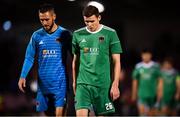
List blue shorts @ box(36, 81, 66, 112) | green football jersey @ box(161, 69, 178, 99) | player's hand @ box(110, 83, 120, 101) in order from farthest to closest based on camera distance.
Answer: green football jersey @ box(161, 69, 178, 99) < blue shorts @ box(36, 81, 66, 112) < player's hand @ box(110, 83, 120, 101)

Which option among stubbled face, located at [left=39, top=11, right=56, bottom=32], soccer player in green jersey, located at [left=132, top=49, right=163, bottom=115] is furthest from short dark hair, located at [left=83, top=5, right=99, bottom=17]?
soccer player in green jersey, located at [left=132, top=49, right=163, bottom=115]

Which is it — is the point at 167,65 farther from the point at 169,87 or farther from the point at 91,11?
the point at 91,11

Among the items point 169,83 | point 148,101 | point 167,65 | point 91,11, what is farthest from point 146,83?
point 91,11

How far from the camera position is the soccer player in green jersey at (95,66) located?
647 centimetres

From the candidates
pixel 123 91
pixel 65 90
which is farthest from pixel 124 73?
pixel 65 90

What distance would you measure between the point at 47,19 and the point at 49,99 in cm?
98

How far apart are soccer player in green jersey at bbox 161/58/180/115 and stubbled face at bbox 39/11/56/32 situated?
5.90 meters

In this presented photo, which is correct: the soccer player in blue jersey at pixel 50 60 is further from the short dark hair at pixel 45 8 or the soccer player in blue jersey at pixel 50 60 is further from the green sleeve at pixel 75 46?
the green sleeve at pixel 75 46

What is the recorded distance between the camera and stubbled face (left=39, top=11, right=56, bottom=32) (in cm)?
678

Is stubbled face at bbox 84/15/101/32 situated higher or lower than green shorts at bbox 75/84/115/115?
higher

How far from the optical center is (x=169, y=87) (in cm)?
1276

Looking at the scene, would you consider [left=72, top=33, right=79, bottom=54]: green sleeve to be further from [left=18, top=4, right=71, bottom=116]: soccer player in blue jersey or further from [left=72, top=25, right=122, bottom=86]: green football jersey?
[left=18, top=4, right=71, bottom=116]: soccer player in blue jersey

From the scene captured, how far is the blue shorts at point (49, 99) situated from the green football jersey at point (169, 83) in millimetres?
5905

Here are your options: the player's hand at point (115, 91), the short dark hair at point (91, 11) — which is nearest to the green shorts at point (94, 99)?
the player's hand at point (115, 91)
